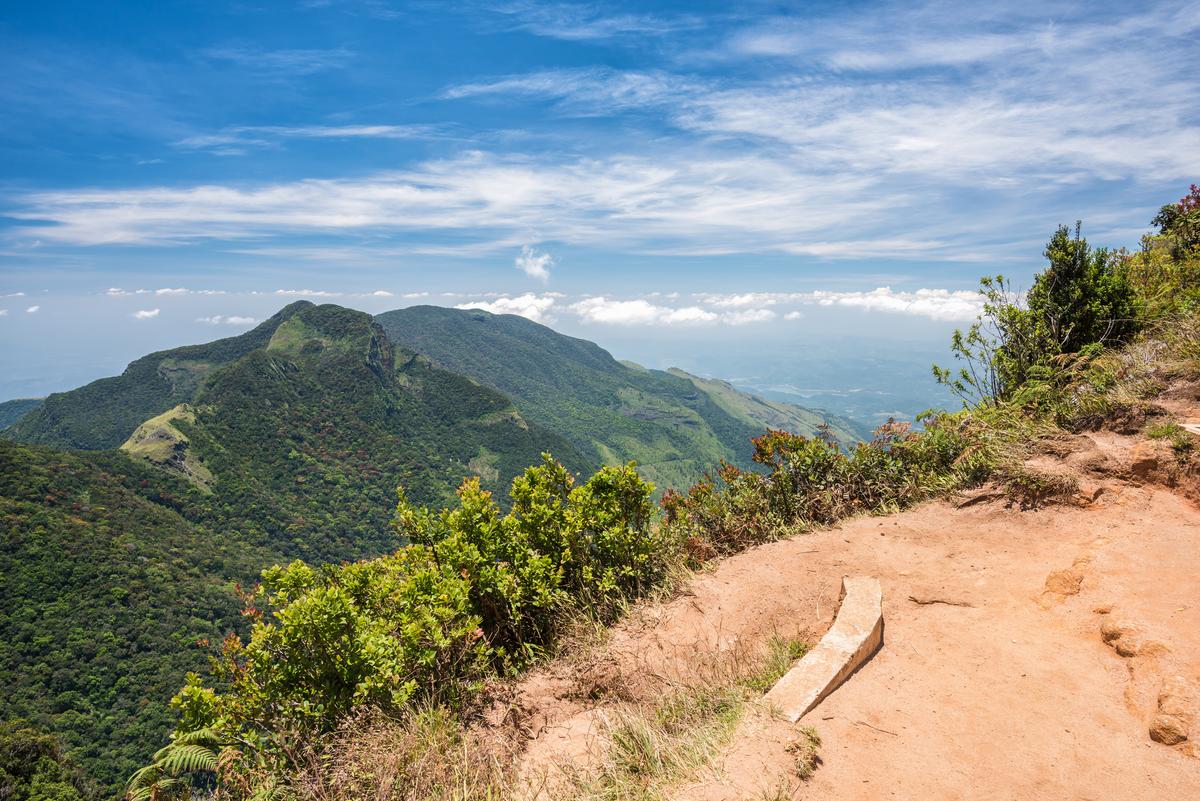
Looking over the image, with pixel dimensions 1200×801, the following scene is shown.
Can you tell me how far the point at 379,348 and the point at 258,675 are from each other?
597 ft

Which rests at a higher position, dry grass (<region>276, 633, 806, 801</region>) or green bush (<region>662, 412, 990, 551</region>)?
green bush (<region>662, 412, 990, 551</region>)

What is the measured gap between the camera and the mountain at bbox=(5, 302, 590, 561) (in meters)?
97.6

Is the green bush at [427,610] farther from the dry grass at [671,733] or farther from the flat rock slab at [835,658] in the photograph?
the flat rock slab at [835,658]

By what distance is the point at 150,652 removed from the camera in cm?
5181

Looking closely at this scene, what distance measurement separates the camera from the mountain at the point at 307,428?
97625 mm

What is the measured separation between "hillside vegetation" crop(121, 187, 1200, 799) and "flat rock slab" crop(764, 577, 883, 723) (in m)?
1.00

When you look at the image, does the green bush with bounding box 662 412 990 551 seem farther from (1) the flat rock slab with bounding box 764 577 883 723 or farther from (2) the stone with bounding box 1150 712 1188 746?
(2) the stone with bounding box 1150 712 1188 746

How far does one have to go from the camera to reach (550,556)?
19.6 ft

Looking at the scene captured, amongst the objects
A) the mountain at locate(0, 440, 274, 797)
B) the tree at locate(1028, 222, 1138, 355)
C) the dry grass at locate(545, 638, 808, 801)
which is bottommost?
the mountain at locate(0, 440, 274, 797)

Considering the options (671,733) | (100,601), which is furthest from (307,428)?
(671,733)

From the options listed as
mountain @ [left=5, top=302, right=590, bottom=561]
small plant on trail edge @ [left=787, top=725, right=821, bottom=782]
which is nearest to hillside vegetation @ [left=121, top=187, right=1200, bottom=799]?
small plant on trail edge @ [left=787, top=725, right=821, bottom=782]

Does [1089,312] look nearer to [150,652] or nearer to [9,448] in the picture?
[150,652]

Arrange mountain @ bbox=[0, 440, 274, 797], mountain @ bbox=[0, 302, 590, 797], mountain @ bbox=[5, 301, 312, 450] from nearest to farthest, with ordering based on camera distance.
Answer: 1. mountain @ bbox=[0, 440, 274, 797]
2. mountain @ bbox=[0, 302, 590, 797]
3. mountain @ bbox=[5, 301, 312, 450]

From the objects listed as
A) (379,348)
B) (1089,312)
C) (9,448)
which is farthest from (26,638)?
(379,348)
